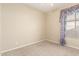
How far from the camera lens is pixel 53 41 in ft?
5.51

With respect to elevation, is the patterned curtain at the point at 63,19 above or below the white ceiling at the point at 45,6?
below

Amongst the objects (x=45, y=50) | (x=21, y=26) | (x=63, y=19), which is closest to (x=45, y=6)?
(x=63, y=19)

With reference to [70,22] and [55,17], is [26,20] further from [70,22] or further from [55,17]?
[70,22]

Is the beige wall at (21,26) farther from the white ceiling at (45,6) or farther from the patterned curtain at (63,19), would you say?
the patterned curtain at (63,19)

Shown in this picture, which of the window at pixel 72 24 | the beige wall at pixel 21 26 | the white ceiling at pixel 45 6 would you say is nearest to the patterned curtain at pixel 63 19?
the window at pixel 72 24

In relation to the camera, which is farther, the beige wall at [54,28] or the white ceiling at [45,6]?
the beige wall at [54,28]

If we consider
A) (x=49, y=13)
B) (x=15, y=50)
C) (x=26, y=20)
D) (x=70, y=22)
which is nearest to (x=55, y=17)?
(x=49, y=13)

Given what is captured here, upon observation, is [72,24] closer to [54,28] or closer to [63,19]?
[63,19]

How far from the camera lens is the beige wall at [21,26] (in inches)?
62.6

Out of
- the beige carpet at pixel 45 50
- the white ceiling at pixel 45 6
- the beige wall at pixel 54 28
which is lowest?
the beige carpet at pixel 45 50

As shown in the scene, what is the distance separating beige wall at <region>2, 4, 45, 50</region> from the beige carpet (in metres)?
0.12

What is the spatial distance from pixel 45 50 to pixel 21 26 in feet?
2.26

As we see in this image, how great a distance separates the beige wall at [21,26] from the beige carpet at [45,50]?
0.12 meters

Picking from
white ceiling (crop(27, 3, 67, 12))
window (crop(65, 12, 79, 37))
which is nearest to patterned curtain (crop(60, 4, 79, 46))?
window (crop(65, 12, 79, 37))
